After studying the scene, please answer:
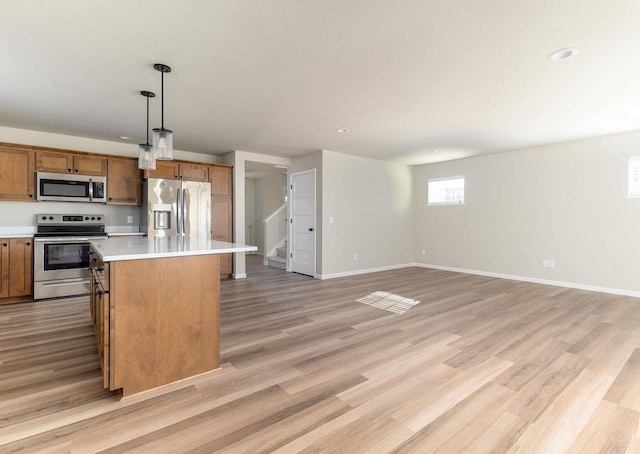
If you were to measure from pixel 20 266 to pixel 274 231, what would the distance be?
501 centimetres

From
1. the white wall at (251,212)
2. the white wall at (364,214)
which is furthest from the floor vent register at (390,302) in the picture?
the white wall at (251,212)

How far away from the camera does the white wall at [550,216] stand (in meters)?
4.77

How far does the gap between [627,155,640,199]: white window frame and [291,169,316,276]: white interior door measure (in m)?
4.99

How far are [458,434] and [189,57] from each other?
10.5 feet

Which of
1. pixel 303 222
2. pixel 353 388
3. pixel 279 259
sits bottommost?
pixel 353 388

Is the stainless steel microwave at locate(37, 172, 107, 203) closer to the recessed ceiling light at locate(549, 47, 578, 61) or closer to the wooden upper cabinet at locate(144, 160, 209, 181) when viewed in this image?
the wooden upper cabinet at locate(144, 160, 209, 181)

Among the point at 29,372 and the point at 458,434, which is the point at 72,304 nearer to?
the point at 29,372

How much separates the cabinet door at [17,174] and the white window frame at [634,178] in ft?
28.5

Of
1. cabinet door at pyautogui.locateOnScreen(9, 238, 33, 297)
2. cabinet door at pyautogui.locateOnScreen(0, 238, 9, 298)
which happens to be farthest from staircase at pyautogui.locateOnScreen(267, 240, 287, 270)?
cabinet door at pyautogui.locateOnScreen(0, 238, 9, 298)

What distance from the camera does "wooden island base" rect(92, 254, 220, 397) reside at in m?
1.98

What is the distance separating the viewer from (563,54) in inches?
96.5

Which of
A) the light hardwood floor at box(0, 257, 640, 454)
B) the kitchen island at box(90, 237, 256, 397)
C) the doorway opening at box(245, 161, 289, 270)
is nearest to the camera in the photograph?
the light hardwood floor at box(0, 257, 640, 454)

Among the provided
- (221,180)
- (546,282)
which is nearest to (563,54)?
(546,282)

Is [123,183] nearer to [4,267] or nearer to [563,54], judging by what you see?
[4,267]
